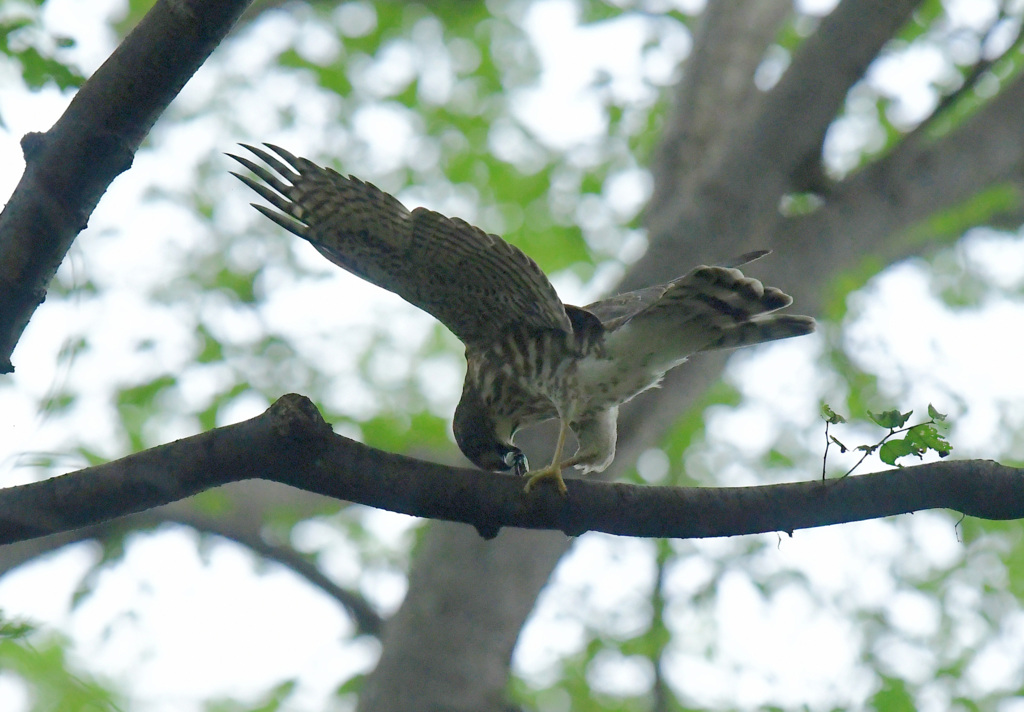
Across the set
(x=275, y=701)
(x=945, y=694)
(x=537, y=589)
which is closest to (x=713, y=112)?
(x=537, y=589)

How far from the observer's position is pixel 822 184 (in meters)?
5.71

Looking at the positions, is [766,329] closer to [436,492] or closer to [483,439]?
[483,439]

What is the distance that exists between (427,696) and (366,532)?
4407mm

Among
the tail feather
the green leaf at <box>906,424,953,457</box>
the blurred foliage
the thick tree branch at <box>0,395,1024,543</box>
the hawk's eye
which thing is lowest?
the blurred foliage

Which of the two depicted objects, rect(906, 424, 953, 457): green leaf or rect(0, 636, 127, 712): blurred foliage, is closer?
rect(906, 424, 953, 457): green leaf

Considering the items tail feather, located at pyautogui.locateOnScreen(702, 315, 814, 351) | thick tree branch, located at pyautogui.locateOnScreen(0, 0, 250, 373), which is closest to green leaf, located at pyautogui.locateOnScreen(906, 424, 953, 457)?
tail feather, located at pyautogui.locateOnScreen(702, 315, 814, 351)

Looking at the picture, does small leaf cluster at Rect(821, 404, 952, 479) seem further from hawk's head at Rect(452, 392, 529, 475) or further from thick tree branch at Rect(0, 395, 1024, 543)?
hawk's head at Rect(452, 392, 529, 475)

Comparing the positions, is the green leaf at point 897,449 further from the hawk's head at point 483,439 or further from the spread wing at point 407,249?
the hawk's head at point 483,439

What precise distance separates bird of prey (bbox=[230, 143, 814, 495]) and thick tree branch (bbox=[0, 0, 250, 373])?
807 millimetres

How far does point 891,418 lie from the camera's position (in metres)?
2.02

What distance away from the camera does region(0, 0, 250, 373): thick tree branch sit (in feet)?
7.02

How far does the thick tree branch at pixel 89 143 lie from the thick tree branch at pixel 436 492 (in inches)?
16.9

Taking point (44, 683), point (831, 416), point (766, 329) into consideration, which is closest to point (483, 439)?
point (766, 329)

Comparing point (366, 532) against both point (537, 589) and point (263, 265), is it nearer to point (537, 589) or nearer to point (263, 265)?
point (263, 265)
